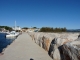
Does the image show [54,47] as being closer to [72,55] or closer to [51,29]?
[72,55]

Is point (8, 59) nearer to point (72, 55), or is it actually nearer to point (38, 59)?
point (38, 59)

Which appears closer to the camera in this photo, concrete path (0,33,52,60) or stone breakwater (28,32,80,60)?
stone breakwater (28,32,80,60)

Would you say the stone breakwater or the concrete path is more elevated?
the stone breakwater

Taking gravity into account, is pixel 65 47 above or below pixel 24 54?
above

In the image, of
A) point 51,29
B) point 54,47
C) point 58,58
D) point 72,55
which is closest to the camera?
point 72,55

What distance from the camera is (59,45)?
344 inches

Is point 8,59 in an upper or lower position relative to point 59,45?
lower

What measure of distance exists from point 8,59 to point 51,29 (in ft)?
185

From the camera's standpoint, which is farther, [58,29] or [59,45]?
[58,29]

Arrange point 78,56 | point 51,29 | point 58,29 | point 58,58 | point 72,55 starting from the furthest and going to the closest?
point 51,29 → point 58,29 → point 58,58 → point 72,55 → point 78,56

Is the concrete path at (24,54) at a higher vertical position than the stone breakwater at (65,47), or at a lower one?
lower

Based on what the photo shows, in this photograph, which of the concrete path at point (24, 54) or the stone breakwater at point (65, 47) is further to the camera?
the concrete path at point (24, 54)

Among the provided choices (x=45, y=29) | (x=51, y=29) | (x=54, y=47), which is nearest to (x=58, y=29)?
(x=51, y=29)

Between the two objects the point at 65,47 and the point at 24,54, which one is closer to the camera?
the point at 65,47
